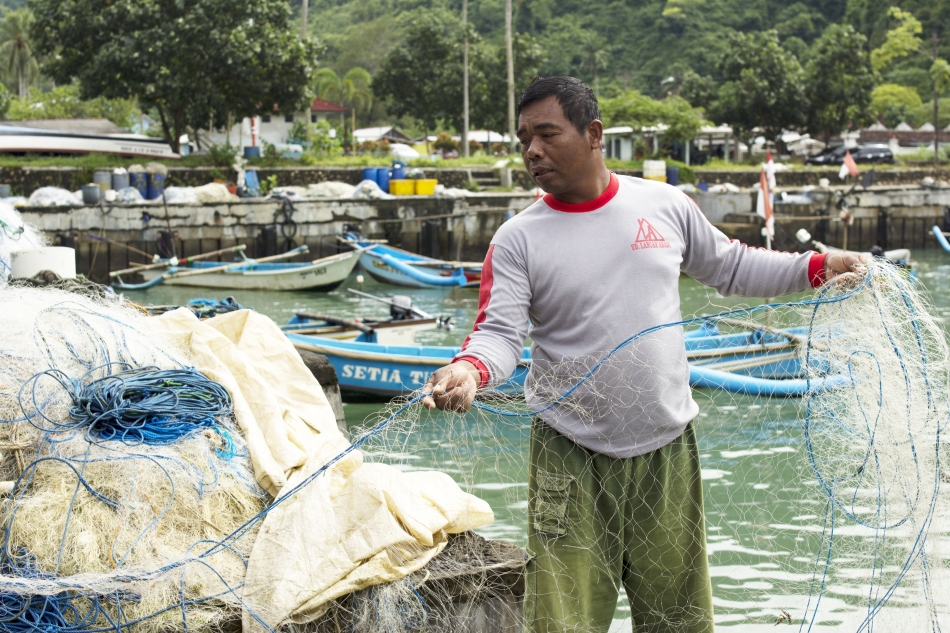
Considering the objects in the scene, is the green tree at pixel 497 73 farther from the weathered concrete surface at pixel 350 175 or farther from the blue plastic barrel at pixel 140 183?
the blue plastic barrel at pixel 140 183

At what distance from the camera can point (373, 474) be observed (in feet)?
9.47

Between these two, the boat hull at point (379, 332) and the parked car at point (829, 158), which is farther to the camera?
the parked car at point (829, 158)

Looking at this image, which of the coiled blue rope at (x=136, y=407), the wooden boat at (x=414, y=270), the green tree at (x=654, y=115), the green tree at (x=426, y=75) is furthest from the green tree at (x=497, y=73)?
the coiled blue rope at (x=136, y=407)

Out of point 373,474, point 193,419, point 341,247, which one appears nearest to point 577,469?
point 373,474

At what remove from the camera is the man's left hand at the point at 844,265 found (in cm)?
224

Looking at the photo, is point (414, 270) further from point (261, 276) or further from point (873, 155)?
point (873, 155)

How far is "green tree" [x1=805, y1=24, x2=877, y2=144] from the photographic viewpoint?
36.8 m

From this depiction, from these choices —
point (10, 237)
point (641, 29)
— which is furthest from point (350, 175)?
point (641, 29)

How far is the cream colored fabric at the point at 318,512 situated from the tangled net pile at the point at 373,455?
0.06 meters

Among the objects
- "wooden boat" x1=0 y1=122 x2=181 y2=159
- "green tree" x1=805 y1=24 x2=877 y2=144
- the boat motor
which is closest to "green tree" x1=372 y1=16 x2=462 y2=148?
"green tree" x1=805 y1=24 x2=877 y2=144

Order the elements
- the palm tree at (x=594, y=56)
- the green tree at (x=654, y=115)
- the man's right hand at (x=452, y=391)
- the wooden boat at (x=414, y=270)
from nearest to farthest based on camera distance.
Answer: the man's right hand at (x=452, y=391), the wooden boat at (x=414, y=270), the green tree at (x=654, y=115), the palm tree at (x=594, y=56)

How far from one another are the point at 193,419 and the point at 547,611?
1588 millimetres

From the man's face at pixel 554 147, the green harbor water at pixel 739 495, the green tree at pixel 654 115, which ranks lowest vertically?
the green harbor water at pixel 739 495

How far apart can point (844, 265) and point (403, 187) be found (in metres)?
22.2
